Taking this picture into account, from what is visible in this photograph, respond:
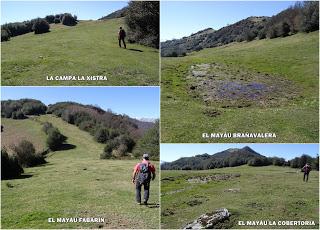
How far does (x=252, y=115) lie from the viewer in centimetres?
2891

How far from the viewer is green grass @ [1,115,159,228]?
20.4 m

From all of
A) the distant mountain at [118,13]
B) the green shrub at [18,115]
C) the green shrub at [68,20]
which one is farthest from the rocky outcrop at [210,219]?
the green shrub at [68,20]

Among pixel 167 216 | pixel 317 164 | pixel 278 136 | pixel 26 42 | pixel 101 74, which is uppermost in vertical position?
pixel 26 42

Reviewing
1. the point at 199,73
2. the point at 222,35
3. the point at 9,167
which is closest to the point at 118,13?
the point at 199,73

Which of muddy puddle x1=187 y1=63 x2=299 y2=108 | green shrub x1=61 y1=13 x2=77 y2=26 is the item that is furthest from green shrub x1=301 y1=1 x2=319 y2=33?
green shrub x1=61 y1=13 x2=77 y2=26

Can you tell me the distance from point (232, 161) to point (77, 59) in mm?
14571

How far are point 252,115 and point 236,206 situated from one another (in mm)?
7810

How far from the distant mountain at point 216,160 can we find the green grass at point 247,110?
142 centimetres

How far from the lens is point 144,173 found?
20.4 meters

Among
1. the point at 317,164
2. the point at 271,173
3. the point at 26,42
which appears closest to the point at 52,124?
the point at 26,42

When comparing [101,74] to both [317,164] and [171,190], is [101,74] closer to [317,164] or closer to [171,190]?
[171,190]

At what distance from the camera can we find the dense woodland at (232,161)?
1067 inches

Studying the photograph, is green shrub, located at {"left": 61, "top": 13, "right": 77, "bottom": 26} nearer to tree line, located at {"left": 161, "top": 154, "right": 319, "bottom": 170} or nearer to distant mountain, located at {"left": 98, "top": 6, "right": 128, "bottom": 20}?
distant mountain, located at {"left": 98, "top": 6, "right": 128, "bottom": 20}

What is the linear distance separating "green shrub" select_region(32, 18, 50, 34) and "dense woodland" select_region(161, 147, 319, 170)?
23.9m
